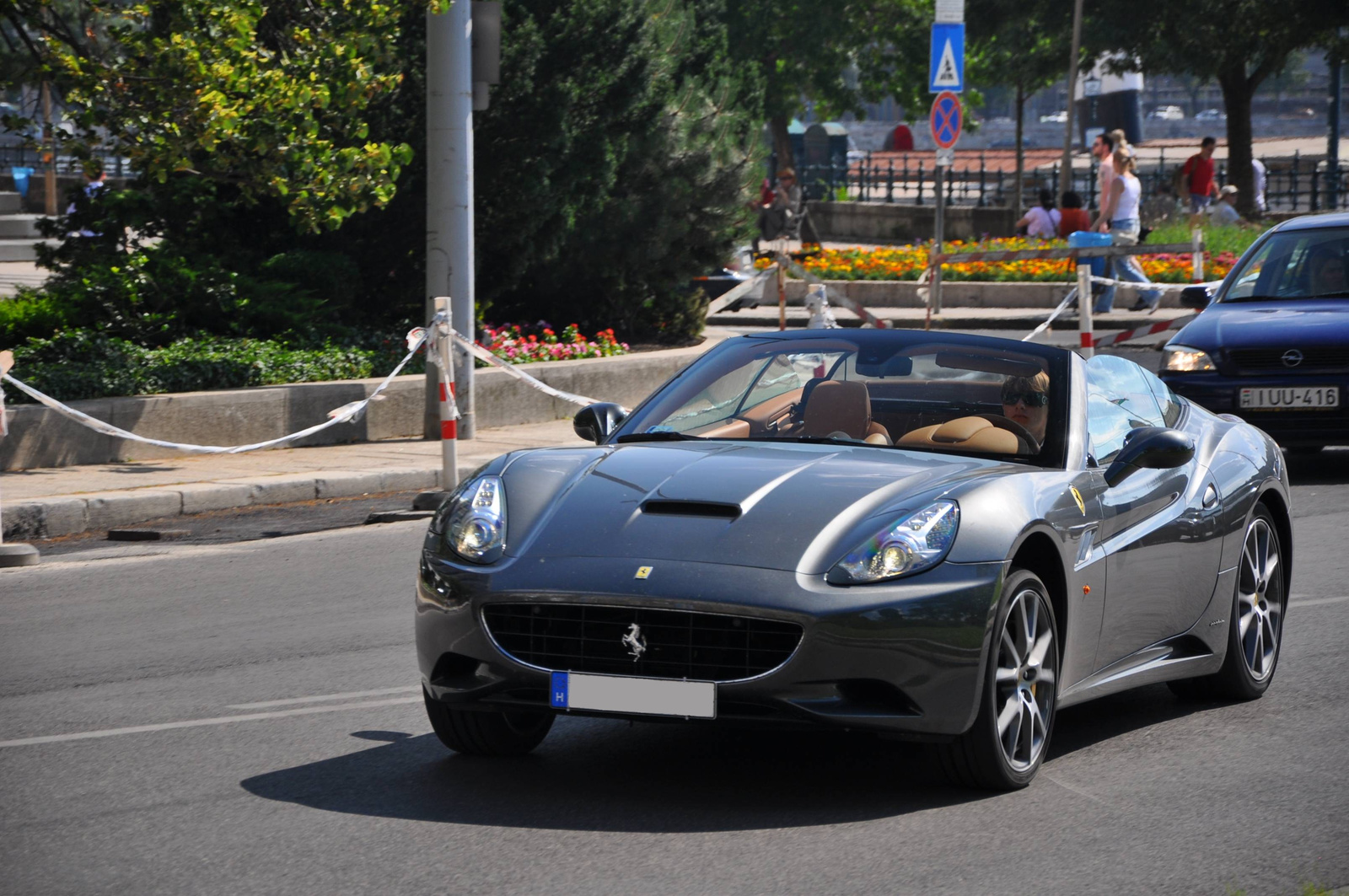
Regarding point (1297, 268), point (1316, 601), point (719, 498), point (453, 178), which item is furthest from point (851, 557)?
point (453, 178)

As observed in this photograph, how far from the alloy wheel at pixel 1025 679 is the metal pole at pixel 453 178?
9.14m

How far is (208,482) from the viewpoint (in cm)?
1220

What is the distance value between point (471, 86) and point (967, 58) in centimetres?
4443

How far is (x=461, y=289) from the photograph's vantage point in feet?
47.7

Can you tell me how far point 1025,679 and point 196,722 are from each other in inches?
107

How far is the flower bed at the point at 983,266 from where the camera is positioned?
27.0 metres

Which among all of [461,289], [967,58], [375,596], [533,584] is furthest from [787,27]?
[533,584]

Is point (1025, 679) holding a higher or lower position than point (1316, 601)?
higher

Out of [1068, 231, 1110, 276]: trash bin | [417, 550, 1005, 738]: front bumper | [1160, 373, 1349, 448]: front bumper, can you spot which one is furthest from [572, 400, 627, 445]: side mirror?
[1068, 231, 1110, 276]: trash bin

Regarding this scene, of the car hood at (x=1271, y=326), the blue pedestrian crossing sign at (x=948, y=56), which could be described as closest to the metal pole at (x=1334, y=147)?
the blue pedestrian crossing sign at (x=948, y=56)

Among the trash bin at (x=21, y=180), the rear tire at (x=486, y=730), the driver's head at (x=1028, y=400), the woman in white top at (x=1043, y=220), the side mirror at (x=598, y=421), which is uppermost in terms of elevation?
the trash bin at (x=21, y=180)

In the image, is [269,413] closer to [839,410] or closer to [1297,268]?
[1297,268]

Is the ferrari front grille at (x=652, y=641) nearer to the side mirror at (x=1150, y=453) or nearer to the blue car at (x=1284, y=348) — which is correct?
the side mirror at (x=1150, y=453)

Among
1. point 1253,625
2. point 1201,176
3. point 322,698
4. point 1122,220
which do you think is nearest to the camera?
point 322,698
